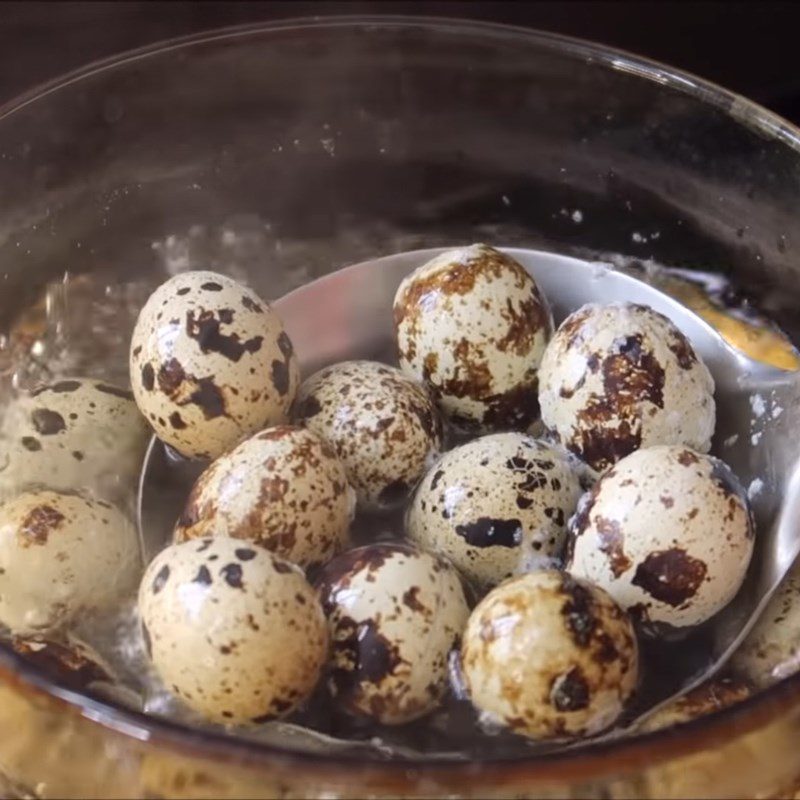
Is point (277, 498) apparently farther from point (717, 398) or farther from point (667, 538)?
point (717, 398)

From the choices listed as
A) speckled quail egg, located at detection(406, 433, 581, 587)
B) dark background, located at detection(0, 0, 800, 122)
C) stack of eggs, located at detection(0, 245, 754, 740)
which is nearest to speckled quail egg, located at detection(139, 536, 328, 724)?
stack of eggs, located at detection(0, 245, 754, 740)

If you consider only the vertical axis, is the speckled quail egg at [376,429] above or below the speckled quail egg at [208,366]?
below

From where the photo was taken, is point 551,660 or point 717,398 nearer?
point 551,660

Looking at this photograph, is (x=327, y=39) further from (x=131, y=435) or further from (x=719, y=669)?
(x=719, y=669)

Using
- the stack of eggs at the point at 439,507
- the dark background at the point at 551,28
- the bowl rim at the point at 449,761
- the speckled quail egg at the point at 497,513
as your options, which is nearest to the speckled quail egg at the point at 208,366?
the stack of eggs at the point at 439,507


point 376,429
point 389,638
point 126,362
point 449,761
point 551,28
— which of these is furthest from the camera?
point 551,28

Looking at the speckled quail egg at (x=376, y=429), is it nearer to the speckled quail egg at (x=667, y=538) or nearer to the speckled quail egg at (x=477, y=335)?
the speckled quail egg at (x=477, y=335)

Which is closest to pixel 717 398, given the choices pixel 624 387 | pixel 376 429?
pixel 624 387

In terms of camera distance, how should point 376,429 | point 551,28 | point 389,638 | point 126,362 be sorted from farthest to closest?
point 551,28
point 126,362
point 376,429
point 389,638
